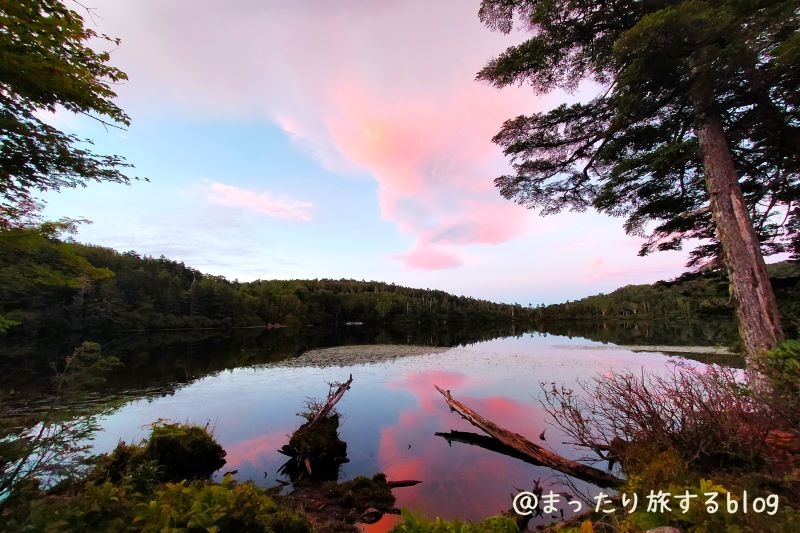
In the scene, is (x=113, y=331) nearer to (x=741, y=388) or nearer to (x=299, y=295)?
(x=299, y=295)

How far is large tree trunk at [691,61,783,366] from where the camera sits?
730cm

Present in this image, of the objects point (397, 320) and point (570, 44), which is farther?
point (397, 320)

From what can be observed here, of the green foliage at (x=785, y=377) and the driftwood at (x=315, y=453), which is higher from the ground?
A: the green foliage at (x=785, y=377)

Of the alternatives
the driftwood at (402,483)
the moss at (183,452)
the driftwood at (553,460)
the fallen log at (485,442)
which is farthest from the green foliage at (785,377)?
the moss at (183,452)

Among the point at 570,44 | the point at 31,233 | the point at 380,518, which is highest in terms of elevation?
the point at 570,44

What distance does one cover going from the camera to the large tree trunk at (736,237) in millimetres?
7305

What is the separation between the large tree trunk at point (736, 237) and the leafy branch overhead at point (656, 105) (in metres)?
0.24

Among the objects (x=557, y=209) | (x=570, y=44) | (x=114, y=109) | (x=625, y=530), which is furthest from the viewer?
(x=557, y=209)

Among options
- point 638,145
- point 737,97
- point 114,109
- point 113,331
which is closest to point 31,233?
point 114,109

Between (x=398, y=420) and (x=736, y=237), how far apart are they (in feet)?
40.6

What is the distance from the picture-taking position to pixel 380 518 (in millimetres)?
7734

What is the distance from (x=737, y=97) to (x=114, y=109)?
42.2 feet

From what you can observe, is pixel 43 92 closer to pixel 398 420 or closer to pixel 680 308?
pixel 398 420

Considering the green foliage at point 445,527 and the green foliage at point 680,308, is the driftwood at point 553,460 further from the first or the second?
the green foliage at point 680,308
